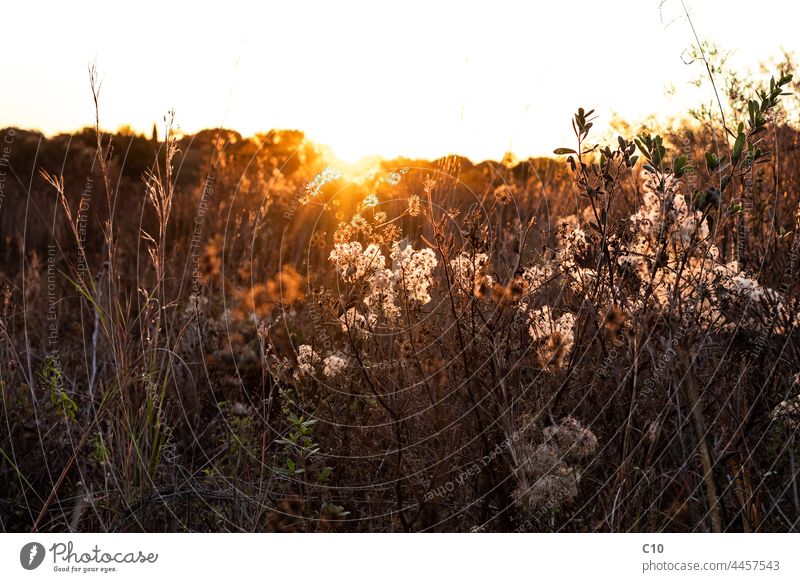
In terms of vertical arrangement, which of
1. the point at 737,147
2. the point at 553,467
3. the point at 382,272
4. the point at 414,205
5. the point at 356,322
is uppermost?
the point at 737,147

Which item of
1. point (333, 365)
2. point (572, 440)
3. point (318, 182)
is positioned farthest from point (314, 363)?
point (572, 440)

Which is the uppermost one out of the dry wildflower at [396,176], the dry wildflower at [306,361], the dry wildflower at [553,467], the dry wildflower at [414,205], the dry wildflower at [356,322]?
the dry wildflower at [396,176]

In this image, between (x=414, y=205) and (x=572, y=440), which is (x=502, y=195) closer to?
(x=414, y=205)

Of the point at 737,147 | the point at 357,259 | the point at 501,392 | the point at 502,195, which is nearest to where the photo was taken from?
the point at 737,147

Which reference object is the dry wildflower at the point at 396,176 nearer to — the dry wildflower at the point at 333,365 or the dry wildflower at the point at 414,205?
the dry wildflower at the point at 414,205

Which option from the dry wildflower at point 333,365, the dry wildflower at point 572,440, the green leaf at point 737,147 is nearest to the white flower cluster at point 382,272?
the dry wildflower at point 333,365

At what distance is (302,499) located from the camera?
2.12 metres

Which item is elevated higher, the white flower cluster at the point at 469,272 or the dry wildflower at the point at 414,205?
the dry wildflower at the point at 414,205

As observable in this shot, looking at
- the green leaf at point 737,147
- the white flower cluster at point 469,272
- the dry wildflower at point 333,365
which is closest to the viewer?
the green leaf at point 737,147

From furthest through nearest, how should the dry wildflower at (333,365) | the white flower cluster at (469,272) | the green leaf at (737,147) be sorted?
1. the dry wildflower at (333,365)
2. the white flower cluster at (469,272)
3. the green leaf at (737,147)
